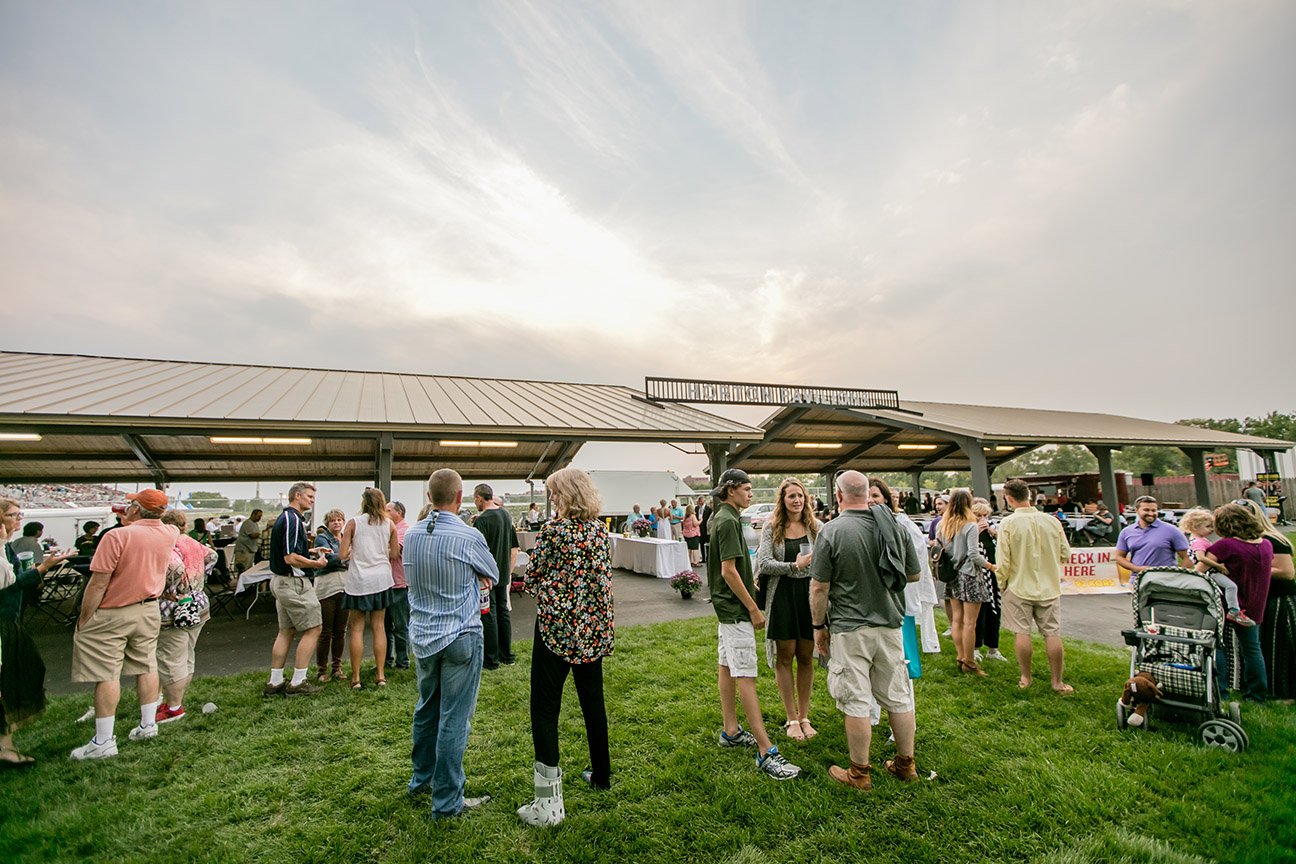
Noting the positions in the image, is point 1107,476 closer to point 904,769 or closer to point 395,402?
point 904,769

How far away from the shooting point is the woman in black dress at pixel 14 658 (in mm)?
3336

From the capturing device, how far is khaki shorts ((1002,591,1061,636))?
4.23 m

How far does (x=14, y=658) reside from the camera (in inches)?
137

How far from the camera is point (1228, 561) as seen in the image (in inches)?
155

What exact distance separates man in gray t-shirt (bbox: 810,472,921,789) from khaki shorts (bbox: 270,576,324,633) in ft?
15.4

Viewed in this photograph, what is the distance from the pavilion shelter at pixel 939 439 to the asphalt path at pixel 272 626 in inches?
153

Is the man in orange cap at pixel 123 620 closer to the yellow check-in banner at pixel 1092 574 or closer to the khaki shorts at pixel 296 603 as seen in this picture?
the khaki shorts at pixel 296 603

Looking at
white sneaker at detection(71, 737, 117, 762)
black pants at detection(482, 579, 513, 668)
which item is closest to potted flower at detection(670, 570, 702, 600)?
black pants at detection(482, 579, 513, 668)

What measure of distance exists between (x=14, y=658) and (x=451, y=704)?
11.8 ft

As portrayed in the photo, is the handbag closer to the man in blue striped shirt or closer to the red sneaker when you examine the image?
the man in blue striped shirt

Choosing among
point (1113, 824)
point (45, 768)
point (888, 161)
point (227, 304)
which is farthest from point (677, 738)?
point (227, 304)

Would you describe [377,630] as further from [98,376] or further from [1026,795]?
[98,376]

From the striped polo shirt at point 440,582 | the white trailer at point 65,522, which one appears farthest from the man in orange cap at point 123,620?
the white trailer at point 65,522

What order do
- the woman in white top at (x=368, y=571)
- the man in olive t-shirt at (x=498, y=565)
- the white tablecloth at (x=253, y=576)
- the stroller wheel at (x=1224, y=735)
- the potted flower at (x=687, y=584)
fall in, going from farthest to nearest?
the potted flower at (x=687, y=584), the white tablecloth at (x=253, y=576), the man in olive t-shirt at (x=498, y=565), the woman in white top at (x=368, y=571), the stroller wheel at (x=1224, y=735)
